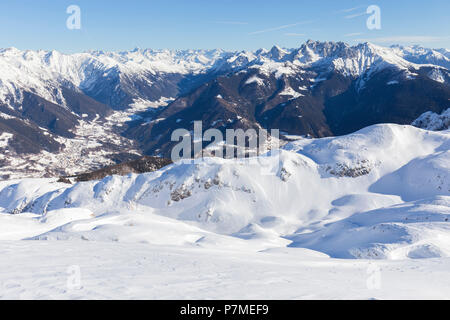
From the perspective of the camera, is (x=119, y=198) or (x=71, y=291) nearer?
(x=71, y=291)

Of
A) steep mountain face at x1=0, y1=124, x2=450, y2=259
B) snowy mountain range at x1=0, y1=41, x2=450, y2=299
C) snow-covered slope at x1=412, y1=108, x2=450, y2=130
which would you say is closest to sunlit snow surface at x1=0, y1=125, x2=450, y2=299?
snowy mountain range at x1=0, y1=41, x2=450, y2=299

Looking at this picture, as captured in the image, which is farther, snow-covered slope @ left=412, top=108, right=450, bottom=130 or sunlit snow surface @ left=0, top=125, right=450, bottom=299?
snow-covered slope @ left=412, top=108, right=450, bottom=130

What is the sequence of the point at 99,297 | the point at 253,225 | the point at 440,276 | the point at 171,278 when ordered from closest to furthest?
the point at 99,297
the point at 171,278
the point at 440,276
the point at 253,225

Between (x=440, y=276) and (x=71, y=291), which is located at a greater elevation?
(x=71, y=291)

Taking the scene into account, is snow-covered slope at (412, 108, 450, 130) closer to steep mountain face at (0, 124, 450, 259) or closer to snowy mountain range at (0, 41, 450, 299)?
steep mountain face at (0, 124, 450, 259)

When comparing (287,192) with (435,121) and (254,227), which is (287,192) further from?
(435,121)

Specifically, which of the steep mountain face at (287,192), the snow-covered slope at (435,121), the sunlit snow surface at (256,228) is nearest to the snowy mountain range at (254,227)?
the sunlit snow surface at (256,228)

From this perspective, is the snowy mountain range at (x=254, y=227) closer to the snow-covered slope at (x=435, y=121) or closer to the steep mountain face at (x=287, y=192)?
the steep mountain face at (x=287, y=192)
